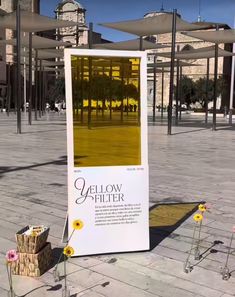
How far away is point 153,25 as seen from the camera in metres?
20.8

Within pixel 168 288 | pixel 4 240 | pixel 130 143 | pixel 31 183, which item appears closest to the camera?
pixel 168 288

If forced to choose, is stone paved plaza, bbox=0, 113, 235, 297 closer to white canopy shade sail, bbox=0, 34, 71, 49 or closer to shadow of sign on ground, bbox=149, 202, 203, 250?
shadow of sign on ground, bbox=149, 202, 203, 250

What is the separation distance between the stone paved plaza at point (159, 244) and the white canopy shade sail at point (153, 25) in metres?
9.58

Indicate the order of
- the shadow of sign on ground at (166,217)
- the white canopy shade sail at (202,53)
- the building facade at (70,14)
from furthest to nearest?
the building facade at (70,14) → the white canopy shade sail at (202,53) → the shadow of sign on ground at (166,217)

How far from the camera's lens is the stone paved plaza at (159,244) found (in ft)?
12.4

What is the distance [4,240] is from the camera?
4.89m

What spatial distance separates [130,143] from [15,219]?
2.11 metres

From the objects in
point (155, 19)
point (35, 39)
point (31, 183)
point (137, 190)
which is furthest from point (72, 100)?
point (35, 39)

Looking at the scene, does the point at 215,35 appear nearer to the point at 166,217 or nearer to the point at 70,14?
the point at 166,217

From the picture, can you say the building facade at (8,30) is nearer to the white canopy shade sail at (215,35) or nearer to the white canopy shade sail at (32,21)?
the white canopy shade sail at (32,21)

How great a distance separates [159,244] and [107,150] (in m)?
1.22

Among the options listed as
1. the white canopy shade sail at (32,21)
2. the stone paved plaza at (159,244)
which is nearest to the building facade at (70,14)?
the white canopy shade sail at (32,21)

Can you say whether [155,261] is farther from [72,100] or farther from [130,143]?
[72,100]

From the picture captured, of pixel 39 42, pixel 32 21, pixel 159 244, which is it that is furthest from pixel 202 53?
pixel 159 244
